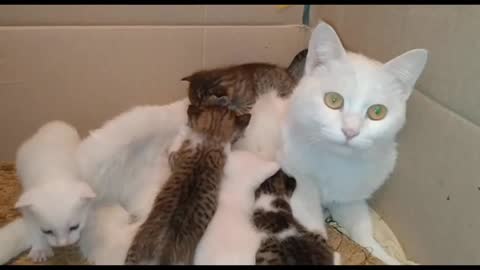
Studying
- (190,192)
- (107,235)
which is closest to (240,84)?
(190,192)

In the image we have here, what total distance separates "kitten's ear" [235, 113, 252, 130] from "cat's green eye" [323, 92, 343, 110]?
0.93ft

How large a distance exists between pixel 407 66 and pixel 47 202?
86cm

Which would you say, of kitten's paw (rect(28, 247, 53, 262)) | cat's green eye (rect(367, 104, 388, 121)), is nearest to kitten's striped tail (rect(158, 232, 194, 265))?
kitten's paw (rect(28, 247, 53, 262))

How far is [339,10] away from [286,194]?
0.75m

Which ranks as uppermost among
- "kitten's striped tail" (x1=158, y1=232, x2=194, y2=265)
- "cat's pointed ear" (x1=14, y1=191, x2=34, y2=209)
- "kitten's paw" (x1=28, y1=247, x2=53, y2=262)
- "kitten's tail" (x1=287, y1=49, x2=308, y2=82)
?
"kitten's tail" (x1=287, y1=49, x2=308, y2=82)

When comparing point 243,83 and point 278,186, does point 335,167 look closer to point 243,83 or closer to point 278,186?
point 278,186

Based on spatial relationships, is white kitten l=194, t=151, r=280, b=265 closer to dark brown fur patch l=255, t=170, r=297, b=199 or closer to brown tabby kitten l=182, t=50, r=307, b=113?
dark brown fur patch l=255, t=170, r=297, b=199

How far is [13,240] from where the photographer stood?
1.28 metres

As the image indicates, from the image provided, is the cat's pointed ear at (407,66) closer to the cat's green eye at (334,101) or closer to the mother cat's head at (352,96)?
the mother cat's head at (352,96)

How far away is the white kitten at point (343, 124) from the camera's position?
1.20 metres

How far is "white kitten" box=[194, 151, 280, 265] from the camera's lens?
44.2 inches

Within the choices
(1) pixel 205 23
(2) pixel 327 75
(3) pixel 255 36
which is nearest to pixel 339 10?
(3) pixel 255 36

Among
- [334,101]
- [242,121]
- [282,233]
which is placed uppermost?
[334,101]
